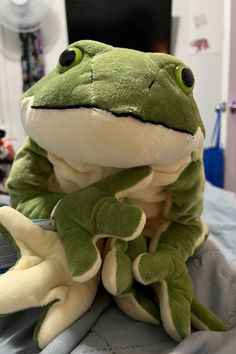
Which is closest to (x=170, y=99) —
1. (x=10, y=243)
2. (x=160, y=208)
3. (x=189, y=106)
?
(x=189, y=106)

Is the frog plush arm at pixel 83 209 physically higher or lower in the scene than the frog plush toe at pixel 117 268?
higher

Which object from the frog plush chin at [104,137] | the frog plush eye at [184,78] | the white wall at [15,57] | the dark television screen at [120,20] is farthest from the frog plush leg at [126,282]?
the white wall at [15,57]

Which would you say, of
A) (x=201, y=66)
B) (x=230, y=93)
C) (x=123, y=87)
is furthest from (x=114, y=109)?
(x=201, y=66)

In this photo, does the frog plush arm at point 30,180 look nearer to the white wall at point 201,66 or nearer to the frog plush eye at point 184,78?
the frog plush eye at point 184,78

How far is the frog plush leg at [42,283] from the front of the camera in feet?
1.74

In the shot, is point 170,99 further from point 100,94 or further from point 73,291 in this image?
point 73,291

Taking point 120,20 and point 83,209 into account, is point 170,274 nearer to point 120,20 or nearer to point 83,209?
point 83,209

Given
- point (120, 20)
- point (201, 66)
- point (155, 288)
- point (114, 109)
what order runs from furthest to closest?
1. point (201, 66)
2. point (120, 20)
3. point (155, 288)
4. point (114, 109)

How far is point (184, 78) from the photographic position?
60 centimetres

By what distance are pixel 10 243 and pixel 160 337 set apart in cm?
30

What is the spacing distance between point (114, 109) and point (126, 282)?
262 mm

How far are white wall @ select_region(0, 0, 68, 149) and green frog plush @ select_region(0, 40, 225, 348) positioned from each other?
6.71 feet

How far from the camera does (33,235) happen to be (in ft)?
1.91

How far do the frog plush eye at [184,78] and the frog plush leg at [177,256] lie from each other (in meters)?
0.15
